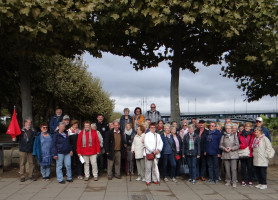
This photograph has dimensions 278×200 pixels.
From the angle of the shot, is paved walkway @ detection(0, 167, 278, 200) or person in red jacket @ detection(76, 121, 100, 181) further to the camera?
person in red jacket @ detection(76, 121, 100, 181)

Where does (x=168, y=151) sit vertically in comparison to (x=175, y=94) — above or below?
below

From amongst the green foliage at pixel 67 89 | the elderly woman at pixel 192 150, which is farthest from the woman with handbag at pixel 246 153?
the green foliage at pixel 67 89

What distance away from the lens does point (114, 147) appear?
8859 mm

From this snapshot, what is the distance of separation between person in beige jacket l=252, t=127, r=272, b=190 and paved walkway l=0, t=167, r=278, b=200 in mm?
319

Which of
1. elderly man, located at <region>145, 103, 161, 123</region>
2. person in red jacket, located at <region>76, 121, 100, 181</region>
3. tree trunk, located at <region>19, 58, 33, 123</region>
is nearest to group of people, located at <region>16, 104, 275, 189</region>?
person in red jacket, located at <region>76, 121, 100, 181</region>

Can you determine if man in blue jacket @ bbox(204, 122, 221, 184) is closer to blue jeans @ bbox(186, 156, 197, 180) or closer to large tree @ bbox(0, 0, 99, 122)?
blue jeans @ bbox(186, 156, 197, 180)

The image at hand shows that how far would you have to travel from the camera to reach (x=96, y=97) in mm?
33250

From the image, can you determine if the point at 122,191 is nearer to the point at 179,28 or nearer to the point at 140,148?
the point at 140,148

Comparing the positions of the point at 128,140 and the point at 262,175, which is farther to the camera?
the point at 128,140

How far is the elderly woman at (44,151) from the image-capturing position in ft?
27.7

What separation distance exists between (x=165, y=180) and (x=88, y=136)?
2.63m

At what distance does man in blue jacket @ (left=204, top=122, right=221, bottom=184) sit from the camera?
27.1ft

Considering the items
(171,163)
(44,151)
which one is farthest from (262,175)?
(44,151)

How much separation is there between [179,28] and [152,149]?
469 cm
